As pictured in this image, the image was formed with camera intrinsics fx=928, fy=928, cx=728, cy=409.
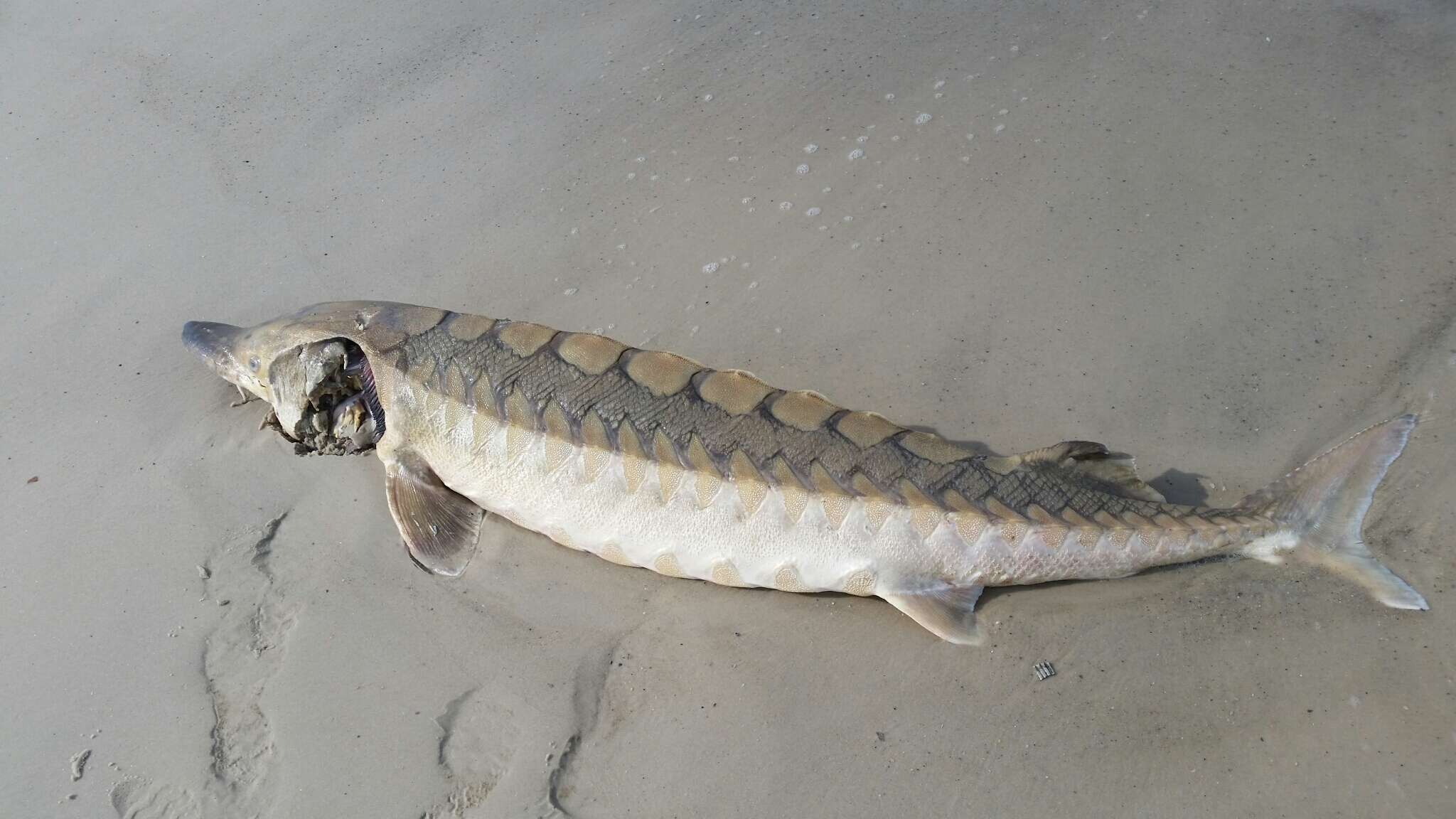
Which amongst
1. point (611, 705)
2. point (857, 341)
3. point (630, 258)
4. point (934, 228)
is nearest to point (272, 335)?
point (630, 258)

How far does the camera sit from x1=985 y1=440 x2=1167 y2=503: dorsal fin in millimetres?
3197

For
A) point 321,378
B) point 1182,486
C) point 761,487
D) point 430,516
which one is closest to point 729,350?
point 761,487

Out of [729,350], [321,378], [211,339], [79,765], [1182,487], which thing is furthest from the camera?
[211,339]

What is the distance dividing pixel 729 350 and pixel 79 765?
281cm

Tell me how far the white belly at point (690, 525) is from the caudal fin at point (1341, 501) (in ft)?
3.69

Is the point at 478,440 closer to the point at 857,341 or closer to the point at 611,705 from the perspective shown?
the point at 611,705

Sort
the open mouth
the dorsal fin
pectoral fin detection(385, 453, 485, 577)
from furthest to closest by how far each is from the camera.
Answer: the open mouth, pectoral fin detection(385, 453, 485, 577), the dorsal fin

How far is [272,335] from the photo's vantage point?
4.02 metres

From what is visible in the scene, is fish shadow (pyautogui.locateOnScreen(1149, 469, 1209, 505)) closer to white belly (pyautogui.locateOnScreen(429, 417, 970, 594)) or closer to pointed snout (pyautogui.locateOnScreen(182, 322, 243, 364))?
white belly (pyautogui.locateOnScreen(429, 417, 970, 594))

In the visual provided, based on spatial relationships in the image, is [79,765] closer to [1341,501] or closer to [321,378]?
[321,378]

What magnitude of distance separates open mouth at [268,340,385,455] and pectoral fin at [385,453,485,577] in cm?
27

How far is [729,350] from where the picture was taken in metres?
4.14

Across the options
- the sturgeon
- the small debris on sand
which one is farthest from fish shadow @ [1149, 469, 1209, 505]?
the small debris on sand

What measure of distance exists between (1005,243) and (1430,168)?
6.56 ft
